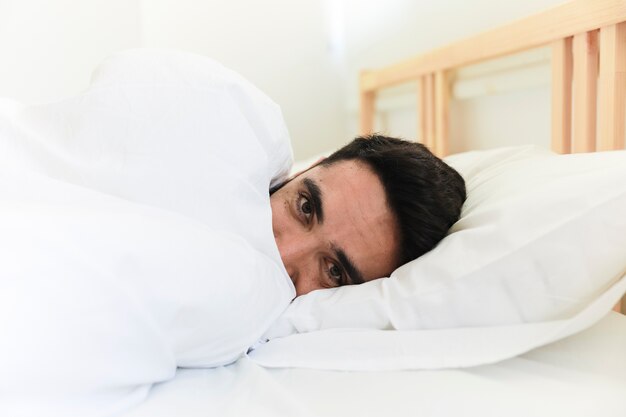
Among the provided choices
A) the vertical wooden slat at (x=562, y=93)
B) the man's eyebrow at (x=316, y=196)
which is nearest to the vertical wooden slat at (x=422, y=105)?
the vertical wooden slat at (x=562, y=93)

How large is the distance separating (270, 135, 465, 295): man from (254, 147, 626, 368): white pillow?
7 cm

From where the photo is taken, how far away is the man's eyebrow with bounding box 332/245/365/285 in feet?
2.73

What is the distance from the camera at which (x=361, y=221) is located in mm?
847

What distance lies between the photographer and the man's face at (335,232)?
832 millimetres

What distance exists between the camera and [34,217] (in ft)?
1.71

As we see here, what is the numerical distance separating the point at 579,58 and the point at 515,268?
1.67 ft

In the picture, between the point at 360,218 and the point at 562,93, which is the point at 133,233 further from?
the point at 562,93

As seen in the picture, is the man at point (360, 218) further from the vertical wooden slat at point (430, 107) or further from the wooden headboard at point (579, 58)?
the vertical wooden slat at point (430, 107)

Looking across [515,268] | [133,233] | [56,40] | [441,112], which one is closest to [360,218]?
[515,268]

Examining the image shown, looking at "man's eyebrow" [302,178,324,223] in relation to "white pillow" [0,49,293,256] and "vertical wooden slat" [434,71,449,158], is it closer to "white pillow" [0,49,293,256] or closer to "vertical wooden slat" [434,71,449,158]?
"white pillow" [0,49,293,256]

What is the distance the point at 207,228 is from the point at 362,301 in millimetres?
219

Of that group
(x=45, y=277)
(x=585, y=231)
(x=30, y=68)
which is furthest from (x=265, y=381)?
(x=30, y=68)

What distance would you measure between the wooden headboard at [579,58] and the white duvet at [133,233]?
526mm

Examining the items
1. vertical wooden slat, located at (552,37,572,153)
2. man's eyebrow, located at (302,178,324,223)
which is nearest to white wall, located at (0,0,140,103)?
man's eyebrow, located at (302,178,324,223)
